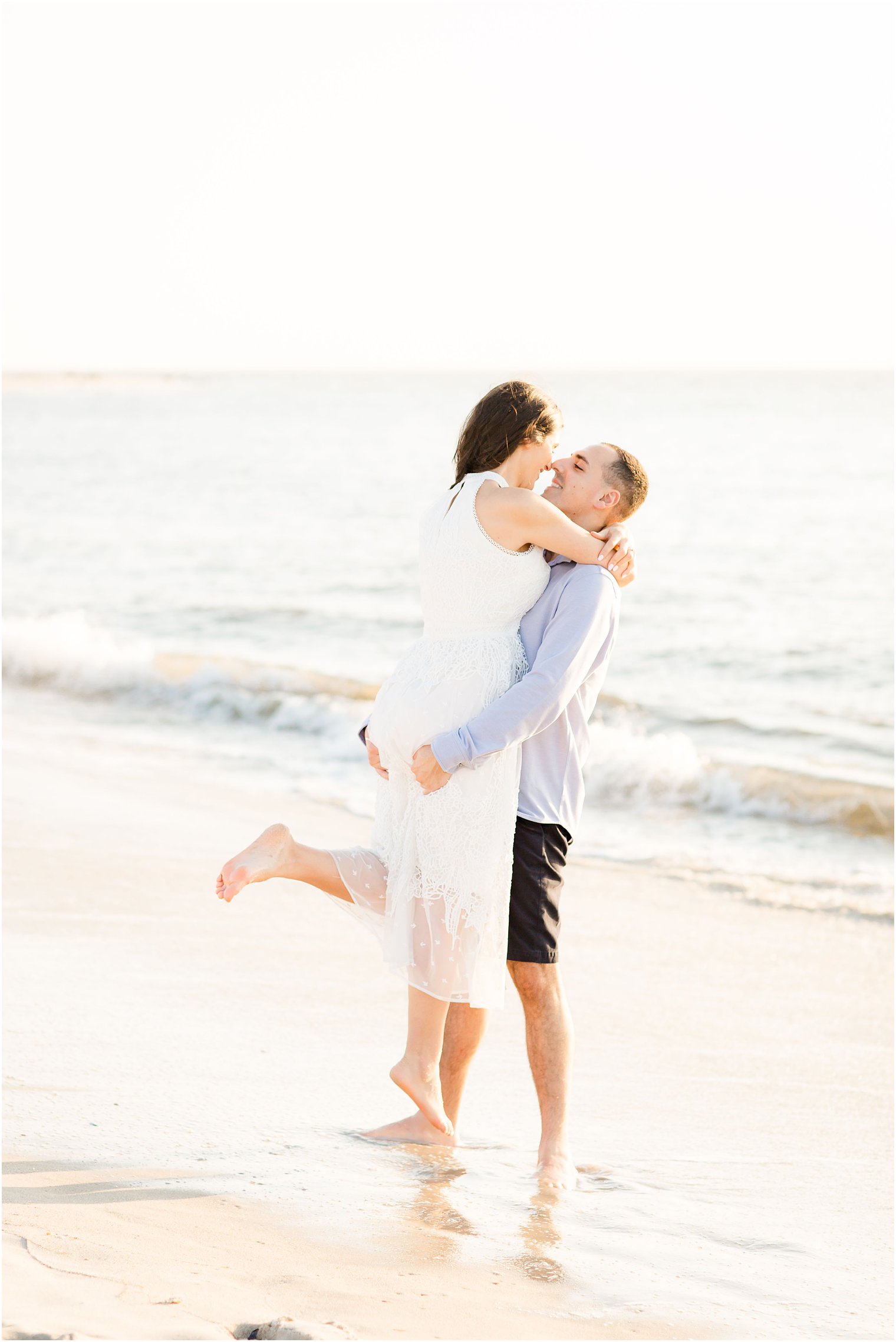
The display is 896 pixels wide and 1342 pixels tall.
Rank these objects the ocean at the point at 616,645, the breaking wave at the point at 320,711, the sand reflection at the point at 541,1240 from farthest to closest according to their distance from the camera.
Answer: the breaking wave at the point at 320,711 < the ocean at the point at 616,645 < the sand reflection at the point at 541,1240

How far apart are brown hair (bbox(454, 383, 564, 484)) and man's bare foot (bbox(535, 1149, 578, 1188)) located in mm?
1716

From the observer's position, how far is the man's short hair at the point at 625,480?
3355 millimetres

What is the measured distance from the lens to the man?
317 cm

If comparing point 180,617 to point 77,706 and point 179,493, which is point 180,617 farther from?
point 179,493

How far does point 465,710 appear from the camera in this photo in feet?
10.6

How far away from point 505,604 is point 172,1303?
1741 mm

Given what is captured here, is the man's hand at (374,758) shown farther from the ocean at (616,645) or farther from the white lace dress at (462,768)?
the ocean at (616,645)

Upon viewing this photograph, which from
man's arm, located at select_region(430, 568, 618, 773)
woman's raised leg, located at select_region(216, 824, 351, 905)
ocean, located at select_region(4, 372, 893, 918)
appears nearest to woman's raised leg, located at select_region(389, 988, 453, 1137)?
woman's raised leg, located at select_region(216, 824, 351, 905)

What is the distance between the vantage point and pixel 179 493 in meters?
28.8

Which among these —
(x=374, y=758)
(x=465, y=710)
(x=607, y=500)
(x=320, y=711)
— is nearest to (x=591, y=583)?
(x=607, y=500)

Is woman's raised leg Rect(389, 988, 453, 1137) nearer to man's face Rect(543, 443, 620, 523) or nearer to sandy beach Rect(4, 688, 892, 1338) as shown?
sandy beach Rect(4, 688, 892, 1338)

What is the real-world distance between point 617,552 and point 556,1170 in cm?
153

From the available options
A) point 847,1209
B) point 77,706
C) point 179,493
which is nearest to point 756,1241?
point 847,1209

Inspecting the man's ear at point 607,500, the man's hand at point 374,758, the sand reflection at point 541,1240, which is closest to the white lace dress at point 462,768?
the man's hand at point 374,758
